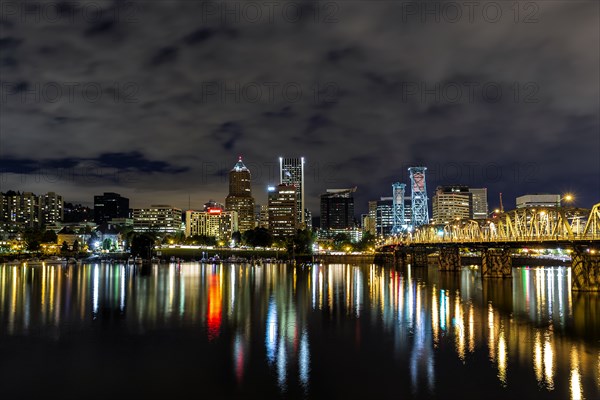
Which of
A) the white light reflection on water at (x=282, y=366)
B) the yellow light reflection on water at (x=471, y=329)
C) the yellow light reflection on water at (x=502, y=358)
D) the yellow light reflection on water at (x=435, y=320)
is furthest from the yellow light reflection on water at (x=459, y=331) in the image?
the white light reflection on water at (x=282, y=366)

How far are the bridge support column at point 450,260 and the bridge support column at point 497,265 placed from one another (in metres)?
26.2

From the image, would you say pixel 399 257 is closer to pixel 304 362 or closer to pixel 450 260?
pixel 450 260

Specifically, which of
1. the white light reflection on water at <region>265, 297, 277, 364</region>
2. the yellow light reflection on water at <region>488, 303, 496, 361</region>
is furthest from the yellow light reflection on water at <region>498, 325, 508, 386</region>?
the white light reflection on water at <region>265, 297, 277, 364</region>

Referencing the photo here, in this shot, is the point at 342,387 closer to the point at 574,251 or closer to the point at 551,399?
the point at 551,399

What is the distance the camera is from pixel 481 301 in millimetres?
69188

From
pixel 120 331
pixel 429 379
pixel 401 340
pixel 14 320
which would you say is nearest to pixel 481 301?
pixel 401 340

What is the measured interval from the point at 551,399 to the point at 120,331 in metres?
35.6

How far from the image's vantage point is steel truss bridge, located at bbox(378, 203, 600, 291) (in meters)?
74.2

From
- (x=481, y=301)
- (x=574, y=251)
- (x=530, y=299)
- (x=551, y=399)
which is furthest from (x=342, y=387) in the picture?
(x=574, y=251)

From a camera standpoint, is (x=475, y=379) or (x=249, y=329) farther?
(x=249, y=329)

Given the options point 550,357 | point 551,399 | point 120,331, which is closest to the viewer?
point 551,399

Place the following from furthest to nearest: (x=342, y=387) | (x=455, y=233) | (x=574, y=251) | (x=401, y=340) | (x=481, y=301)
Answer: (x=455, y=233) → (x=574, y=251) → (x=481, y=301) → (x=401, y=340) → (x=342, y=387)

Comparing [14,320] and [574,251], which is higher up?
[574,251]

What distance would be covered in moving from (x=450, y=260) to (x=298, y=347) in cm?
11135
